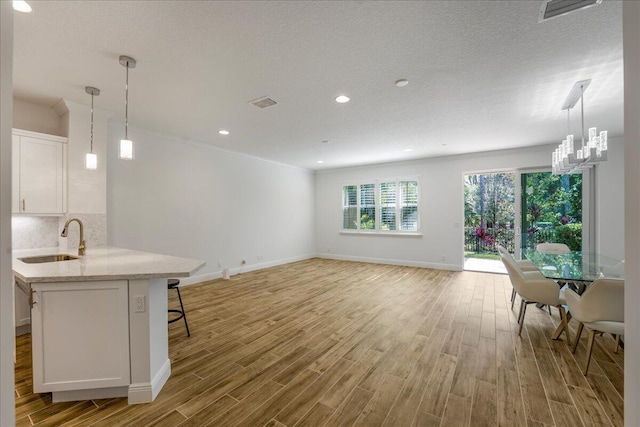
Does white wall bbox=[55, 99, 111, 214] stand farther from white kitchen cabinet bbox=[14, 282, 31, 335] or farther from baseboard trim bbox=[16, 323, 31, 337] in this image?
baseboard trim bbox=[16, 323, 31, 337]

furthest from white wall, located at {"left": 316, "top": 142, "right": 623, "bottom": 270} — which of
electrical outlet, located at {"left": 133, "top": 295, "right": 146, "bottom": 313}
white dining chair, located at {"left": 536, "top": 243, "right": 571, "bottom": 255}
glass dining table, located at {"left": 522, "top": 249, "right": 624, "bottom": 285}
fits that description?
electrical outlet, located at {"left": 133, "top": 295, "right": 146, "bottom": 313}

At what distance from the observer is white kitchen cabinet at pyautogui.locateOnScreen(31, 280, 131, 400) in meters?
1.88

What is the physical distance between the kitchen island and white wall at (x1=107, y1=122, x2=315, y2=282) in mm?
2485

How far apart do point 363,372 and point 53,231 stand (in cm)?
434

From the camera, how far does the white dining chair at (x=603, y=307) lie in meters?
2.12

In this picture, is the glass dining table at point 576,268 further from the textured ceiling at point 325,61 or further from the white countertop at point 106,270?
the white countertop at point 106,270

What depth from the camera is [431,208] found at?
6738 millimetres

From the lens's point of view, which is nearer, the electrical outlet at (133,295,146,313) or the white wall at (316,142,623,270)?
the electrical outlet at (133,295,146,313)

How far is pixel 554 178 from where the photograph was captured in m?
5.37

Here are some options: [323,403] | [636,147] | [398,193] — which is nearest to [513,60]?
[636,147]

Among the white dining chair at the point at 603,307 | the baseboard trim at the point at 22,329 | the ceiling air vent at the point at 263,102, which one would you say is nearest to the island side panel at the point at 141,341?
the baseboard trim at the point at 22,329

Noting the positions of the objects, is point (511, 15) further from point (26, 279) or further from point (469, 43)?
point (26, 279)

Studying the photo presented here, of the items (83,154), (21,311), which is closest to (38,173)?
(83,154)

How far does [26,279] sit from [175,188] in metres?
3.32
